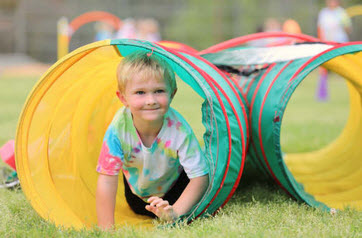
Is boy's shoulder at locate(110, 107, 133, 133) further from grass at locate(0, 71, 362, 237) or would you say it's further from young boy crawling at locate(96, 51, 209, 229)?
grass at locate(0, 71, 362, 237)

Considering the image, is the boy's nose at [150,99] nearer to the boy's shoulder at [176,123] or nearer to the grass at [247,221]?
the boy's shoulder at [176,123]

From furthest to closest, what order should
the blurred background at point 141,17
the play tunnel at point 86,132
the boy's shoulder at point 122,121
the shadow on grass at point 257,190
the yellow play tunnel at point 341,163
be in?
the blurred background at point 141,17, the yellow play tunnel at point 341,163, the shadow on grass at point 257,190, the boy's shoulder at point 122,121, the play tunnel at point 86,132

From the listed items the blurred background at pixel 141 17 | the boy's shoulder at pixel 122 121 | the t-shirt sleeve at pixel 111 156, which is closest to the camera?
the t-shirt sleeve at pixel 111 156

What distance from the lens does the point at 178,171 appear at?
3.24m

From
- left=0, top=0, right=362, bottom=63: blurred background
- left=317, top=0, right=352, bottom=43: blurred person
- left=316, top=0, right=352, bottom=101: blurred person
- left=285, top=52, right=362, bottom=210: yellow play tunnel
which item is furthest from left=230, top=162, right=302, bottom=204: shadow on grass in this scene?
left=0, top=0, right=362, bottom=63: blurred background

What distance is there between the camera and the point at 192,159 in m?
3.03

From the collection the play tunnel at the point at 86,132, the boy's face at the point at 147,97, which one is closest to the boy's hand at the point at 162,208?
the play tunnel at the point at 86,132

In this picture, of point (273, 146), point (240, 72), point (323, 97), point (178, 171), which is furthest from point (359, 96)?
point (323, 97)

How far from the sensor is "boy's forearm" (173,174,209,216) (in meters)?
2.92

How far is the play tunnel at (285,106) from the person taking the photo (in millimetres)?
3188

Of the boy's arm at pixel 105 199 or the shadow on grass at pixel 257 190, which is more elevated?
the boy's arm at pixel 105 199

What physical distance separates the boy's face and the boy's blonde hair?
0.10 ft

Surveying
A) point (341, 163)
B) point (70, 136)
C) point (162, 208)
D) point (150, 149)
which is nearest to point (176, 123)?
point (150, 149)

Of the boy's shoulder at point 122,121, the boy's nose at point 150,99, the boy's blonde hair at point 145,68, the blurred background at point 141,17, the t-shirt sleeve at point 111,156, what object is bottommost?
the blurred background at point 141,17
